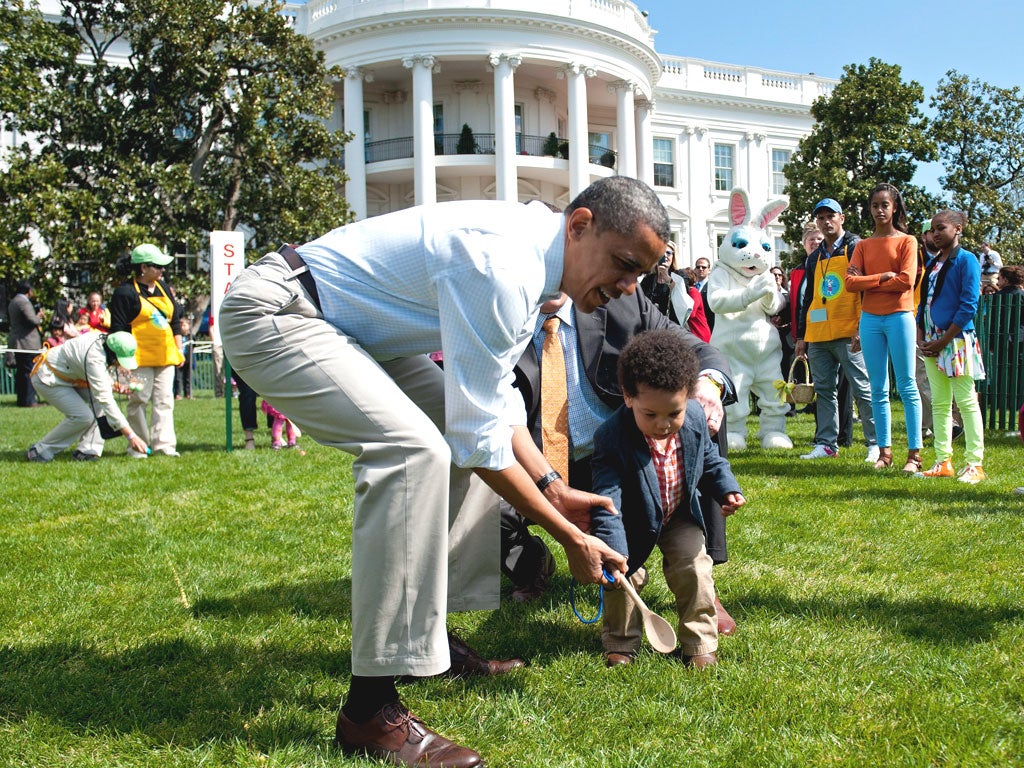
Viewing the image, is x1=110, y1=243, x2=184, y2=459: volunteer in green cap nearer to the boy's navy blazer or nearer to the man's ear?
the boy's navy blazer

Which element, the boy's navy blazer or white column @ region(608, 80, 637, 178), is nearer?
the boy's navy blazer

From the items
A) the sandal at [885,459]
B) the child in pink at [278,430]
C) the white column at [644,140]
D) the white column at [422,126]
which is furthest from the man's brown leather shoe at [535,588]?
the white column at [644,140]

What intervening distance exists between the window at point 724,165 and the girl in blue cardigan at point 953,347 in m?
35.1

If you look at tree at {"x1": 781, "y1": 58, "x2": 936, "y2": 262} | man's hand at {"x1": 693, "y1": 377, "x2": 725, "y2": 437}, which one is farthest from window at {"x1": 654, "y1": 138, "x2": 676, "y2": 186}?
man's hand at {"x1": 693, "y1": 377, "x2": 725, "y2": 437}

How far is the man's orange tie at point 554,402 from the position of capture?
358 cm

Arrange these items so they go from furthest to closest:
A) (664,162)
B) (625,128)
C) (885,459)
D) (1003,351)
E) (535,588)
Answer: (664,162)
(625,128)
(1003,351)
(885,459)
(535,588)

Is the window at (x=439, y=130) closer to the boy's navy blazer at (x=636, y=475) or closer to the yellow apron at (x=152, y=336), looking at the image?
the yellow apron at (x=152, y=336)

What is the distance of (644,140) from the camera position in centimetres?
3612

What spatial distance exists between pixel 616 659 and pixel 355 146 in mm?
30631

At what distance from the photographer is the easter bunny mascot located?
8.66 meters

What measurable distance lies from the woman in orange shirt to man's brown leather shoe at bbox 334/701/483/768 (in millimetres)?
5408

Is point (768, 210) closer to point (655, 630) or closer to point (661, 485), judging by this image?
point (661, 485)

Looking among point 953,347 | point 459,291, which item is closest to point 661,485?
point 459,291

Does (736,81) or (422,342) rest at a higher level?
(736,81)
